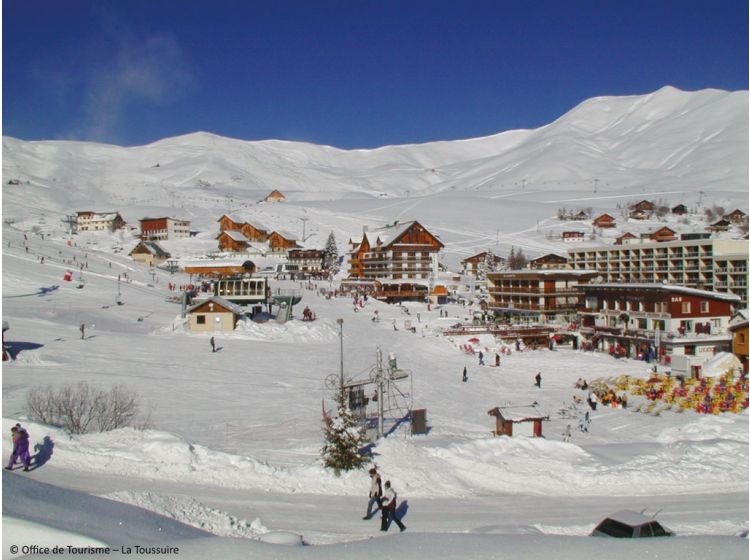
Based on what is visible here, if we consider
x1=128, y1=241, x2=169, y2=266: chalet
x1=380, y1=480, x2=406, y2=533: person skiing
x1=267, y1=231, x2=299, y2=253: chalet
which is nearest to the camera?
x1=380, y1=480, x2=406, y2=533: person skiing

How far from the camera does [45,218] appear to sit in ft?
341

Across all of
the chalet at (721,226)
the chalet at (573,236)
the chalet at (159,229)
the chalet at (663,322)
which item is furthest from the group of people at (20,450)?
the chalet at (721,226)

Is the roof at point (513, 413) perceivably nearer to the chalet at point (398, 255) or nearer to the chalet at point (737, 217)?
the chalet at point (398, 255)

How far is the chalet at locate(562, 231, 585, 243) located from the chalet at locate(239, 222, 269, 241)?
5142 centimetres

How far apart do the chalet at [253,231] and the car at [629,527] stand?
3631 inches

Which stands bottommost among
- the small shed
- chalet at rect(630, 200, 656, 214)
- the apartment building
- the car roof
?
the small shed

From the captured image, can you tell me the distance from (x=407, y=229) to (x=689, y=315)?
4224cm

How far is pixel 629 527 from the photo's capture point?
9.04 meters

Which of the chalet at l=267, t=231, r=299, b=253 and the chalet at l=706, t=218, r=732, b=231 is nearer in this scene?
the chalet at l=267, t=231, r=299, b=253

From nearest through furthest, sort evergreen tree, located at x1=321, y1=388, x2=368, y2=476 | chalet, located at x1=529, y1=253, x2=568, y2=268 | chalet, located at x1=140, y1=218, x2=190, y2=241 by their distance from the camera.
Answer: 1. evergreen tree, located at x1=321, y1=388, x2=368, y2=476
2. chalet, located at x1=529, y1=253, x2=568, y2=268
3. chalet, located at x1=140, y1=218, x2=190, y2=241

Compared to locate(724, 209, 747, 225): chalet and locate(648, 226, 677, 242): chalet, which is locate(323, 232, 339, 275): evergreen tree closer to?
locate(648, 226, 677, 242): chalet

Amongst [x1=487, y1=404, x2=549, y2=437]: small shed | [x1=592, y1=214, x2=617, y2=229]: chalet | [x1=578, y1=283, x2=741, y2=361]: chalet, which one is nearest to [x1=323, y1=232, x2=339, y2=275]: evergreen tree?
[x1=578, y1=283, x2=741, y2=361]: chalet

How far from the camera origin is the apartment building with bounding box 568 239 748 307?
52.9 metres

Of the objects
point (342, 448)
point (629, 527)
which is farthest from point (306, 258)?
point (629, 527)
